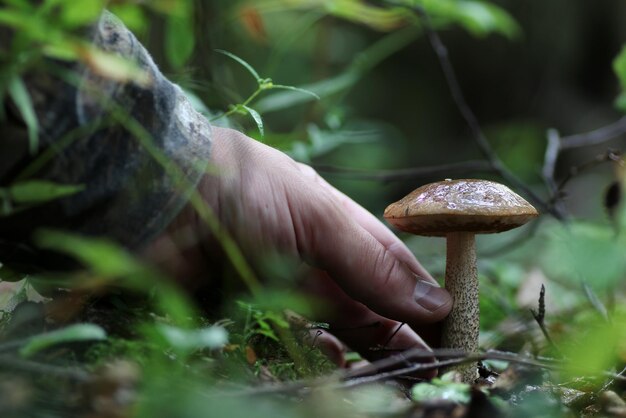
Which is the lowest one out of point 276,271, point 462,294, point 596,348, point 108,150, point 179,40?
point 462,294

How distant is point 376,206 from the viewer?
18.7 ft

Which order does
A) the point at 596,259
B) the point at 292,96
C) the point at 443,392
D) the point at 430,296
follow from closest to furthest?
the point at 596,259 → the point at 443,392 → the point at 430,296 → the point at 292,96

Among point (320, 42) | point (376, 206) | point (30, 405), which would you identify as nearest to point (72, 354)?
point (30, 405)

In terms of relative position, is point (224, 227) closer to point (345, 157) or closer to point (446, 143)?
point (345, 157)

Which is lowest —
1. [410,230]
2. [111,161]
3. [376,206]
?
[376,206]

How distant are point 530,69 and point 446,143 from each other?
49.1 inches

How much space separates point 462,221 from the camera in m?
1.58

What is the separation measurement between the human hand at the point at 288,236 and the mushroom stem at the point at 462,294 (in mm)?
48

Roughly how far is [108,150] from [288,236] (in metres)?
0.50

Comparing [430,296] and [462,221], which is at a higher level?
[462,221]

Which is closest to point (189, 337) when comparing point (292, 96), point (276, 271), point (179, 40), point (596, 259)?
point (276, 271)

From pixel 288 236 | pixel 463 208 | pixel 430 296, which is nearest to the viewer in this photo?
pixel 463 208

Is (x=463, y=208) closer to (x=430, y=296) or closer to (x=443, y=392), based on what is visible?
(x=430, y=296)

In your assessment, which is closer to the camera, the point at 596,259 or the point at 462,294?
the point at 596,259
